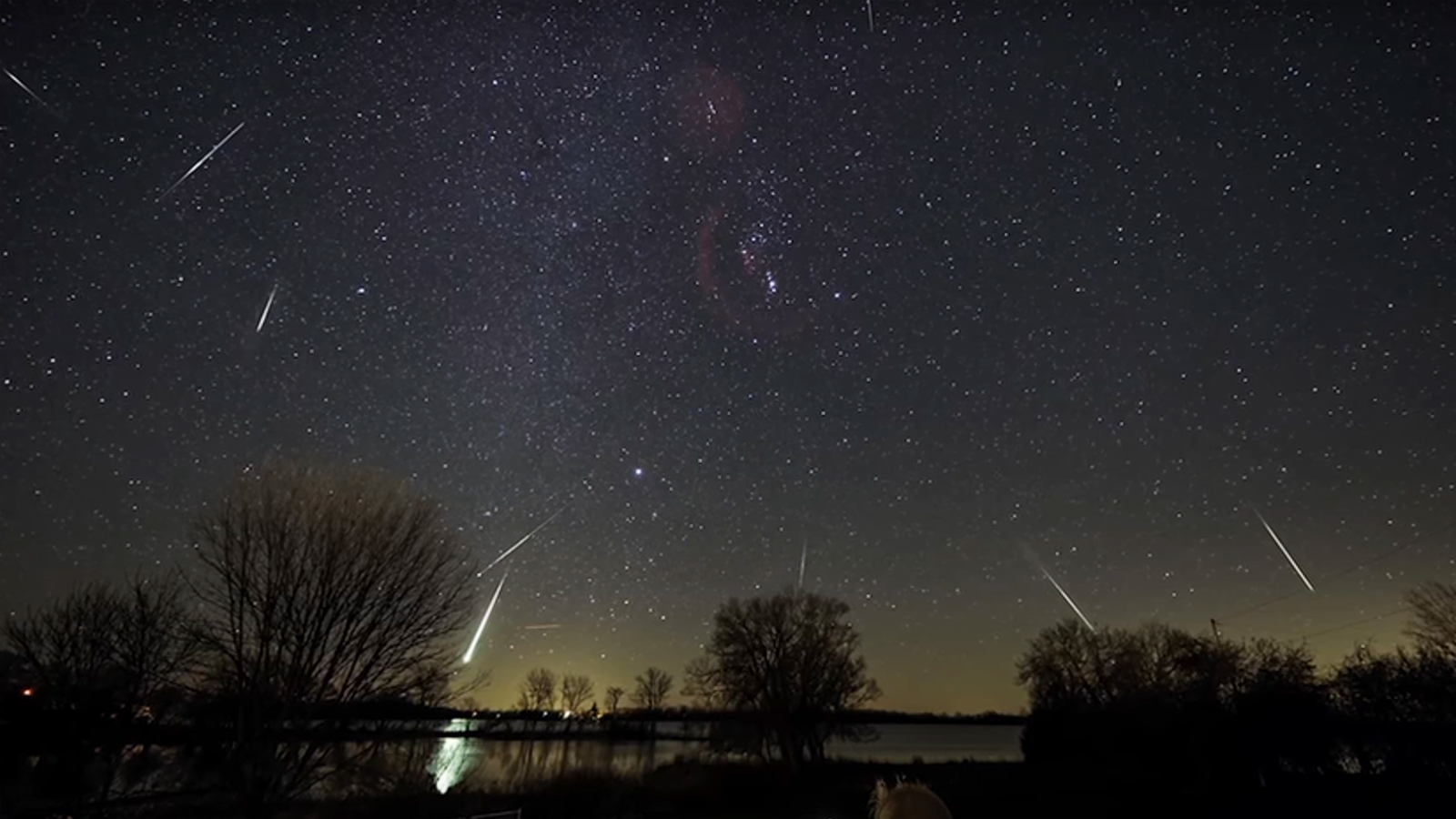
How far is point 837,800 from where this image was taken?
1298 inches

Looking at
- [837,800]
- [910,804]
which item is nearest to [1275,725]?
[837,800]

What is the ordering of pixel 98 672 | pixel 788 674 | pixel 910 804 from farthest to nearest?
pixel 788 674
pixel 98 672
pixel 910 804

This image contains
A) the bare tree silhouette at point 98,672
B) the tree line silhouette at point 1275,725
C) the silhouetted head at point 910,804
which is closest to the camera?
the silhouetted head at point 910,804

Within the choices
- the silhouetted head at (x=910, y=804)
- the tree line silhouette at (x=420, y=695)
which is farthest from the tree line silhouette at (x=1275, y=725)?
the silhouetted head at (x=910, y=804)

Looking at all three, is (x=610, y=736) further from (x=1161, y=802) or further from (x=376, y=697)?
(x=376, y=697)

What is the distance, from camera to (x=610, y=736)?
131 meters

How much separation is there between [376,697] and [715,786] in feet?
78.4

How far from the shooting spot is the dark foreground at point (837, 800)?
86.2ft

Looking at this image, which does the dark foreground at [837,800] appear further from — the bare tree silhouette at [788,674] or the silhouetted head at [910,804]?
the silhouetted head at [910,804]

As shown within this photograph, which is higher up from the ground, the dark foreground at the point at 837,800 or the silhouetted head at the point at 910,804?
the silhouetted head at the point at 910,804

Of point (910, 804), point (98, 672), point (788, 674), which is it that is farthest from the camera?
point (788, 674)

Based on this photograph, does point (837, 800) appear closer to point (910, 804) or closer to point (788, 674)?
point (788, 674)

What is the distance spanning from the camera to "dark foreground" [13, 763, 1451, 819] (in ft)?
86.2

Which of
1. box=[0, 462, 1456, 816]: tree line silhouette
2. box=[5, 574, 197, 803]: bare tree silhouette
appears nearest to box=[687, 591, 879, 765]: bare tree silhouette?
box=[0, 462, 1456, 816]: tree line silhouette
